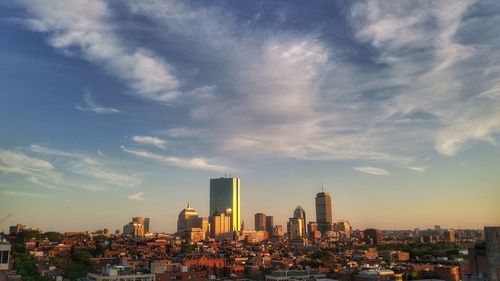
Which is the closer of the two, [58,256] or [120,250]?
[58,256]

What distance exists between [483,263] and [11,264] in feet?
275

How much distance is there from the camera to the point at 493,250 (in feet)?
205

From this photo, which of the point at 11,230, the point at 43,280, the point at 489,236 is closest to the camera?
the point at 489,236

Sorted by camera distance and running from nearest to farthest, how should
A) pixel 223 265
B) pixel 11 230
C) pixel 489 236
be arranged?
pixel 489 236 < pixel 223 265 < pixel 11 230

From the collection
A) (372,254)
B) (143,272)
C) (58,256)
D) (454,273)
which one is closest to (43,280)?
(143,272)

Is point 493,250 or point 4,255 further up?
point 4,255

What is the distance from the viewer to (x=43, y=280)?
236 ft

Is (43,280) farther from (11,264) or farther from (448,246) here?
(448,246)

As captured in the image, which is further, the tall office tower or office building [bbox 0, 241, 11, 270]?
office building [bbox 0, 241, 11, 270]

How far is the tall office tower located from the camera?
6147cm

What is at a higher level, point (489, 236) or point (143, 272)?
point (489, 236)

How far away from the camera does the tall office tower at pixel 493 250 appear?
202 ft

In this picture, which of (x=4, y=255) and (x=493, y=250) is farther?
(x=4, y=255)

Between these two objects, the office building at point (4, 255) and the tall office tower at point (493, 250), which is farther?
the office building at point (4, 255)
